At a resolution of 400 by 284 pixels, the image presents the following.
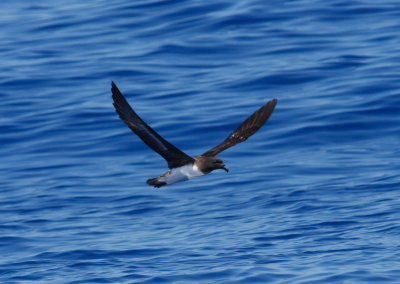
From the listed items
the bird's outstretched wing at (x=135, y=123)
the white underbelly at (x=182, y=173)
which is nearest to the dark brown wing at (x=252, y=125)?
the white underbelly at (x=182, y=173)

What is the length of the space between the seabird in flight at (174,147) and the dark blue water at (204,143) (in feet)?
5.93

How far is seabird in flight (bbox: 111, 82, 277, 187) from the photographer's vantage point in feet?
29.2

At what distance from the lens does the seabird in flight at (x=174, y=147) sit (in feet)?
29.2

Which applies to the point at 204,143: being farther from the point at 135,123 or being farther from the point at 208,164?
the point at 135,123

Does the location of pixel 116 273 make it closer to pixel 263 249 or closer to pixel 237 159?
pixel 263 249

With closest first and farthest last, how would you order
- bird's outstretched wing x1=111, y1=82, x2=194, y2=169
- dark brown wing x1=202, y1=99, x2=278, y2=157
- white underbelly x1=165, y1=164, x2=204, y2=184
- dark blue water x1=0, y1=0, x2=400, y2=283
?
bird's outstretched wing x1=111, y1=82, x2=194, y2=169 < white underbelly x1=165, y1=164, x2=204, y2=184 < dark brown wing x1=202, y1=99, x2=278, y2=157 < dark blue water x1=0, y1=0, x2=400, y2=283

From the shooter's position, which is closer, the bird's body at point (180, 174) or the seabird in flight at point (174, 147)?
the seabird in flight at point (174, 147)

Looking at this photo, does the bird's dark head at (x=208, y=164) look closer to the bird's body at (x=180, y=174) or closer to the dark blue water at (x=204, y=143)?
the bird's body at (x=180, y=174)

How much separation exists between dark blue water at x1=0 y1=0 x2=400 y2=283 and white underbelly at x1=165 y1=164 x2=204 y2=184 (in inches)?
74.8

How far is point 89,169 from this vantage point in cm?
1507

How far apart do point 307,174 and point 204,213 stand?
2147 millimetres

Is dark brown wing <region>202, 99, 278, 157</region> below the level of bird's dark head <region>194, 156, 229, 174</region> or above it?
above

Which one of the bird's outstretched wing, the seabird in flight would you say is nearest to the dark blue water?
the seabird in flight

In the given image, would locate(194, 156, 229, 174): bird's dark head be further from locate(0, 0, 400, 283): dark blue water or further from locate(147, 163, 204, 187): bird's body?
locate(0, 0, 400, 283): dark blue water
